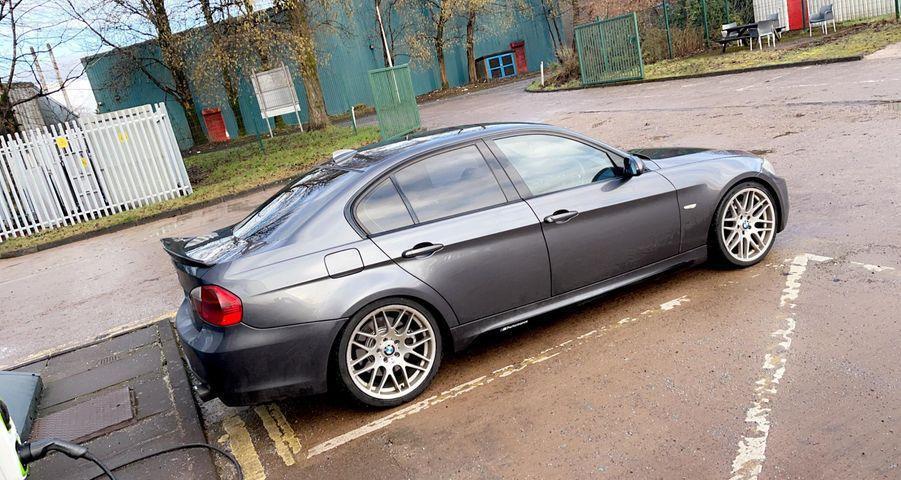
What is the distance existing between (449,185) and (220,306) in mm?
1571

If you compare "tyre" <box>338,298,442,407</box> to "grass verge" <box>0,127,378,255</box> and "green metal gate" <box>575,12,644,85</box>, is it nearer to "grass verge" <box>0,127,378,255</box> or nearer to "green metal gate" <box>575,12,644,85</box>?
"grass verge" <box>0,127,378,255</box>

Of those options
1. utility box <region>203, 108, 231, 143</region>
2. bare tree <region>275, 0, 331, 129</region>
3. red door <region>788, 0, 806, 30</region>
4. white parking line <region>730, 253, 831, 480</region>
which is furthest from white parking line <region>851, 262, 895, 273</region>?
utility box <region>203, 108, 231, 143</region>

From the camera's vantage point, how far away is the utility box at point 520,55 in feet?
132

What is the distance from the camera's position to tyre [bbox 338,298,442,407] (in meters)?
3.99

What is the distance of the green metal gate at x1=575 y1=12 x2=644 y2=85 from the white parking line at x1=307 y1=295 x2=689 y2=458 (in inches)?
742

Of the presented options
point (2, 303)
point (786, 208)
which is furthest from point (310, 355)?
point (2, 303)

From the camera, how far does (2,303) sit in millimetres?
9445

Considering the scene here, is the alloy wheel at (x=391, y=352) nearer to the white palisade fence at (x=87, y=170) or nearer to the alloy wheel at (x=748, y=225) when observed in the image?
the alloy wheel at (x=748, y=225)

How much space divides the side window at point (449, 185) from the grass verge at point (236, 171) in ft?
39.2

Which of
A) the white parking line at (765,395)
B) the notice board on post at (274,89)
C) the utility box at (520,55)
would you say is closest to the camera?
the white parking line at (765,395)

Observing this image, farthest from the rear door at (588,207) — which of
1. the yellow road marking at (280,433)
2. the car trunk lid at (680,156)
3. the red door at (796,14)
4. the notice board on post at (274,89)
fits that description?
the red door at (796,14)

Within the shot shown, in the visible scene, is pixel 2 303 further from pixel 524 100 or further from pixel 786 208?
pixel 524 100

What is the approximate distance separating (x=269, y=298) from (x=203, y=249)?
847mm

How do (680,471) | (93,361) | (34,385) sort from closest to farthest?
(680,471) < (34,385) < (93,361)
